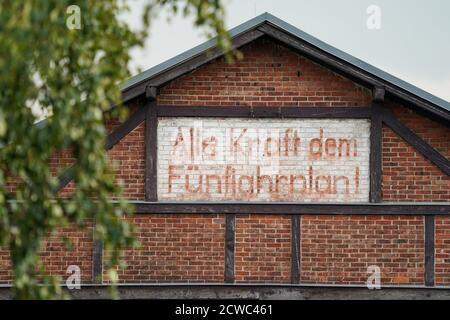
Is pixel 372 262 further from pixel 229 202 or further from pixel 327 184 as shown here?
pixel 229 202

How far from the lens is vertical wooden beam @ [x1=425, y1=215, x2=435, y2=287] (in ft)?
49.9

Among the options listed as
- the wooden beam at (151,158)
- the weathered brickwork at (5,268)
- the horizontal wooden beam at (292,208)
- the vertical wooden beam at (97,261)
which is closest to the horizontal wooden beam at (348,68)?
the horizontal wooden beam at (292,208)

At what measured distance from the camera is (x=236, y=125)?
1545 cm

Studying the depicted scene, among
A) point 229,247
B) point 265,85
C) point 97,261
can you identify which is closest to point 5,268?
point 97,261

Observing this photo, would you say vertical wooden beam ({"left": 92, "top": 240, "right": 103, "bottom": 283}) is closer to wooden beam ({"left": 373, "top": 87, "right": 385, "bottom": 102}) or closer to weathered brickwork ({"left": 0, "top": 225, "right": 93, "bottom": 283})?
weathered brickwork ({"left": 0, "top": 225, "right": 93, "bottom": 283})

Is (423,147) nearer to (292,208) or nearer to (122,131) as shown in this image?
(292,208)

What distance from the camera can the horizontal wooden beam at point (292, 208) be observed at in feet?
50.0

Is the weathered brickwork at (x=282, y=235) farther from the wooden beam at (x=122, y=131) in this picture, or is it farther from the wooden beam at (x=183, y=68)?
the wooden beam at (x=183, y=68)

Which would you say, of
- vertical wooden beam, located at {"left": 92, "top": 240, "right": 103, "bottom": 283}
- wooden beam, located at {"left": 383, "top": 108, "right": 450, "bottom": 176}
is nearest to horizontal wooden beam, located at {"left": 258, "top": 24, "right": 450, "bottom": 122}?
wooden beam, located at {"left": 383, "top": 108, "right": 450, "bottom": 176}

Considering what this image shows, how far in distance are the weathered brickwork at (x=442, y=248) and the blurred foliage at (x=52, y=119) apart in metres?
8.44

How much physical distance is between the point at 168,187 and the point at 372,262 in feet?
10.7

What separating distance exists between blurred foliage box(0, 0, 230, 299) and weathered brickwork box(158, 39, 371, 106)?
7.55 meters

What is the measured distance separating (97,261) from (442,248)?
5.14 m

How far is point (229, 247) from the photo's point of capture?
1526cm
